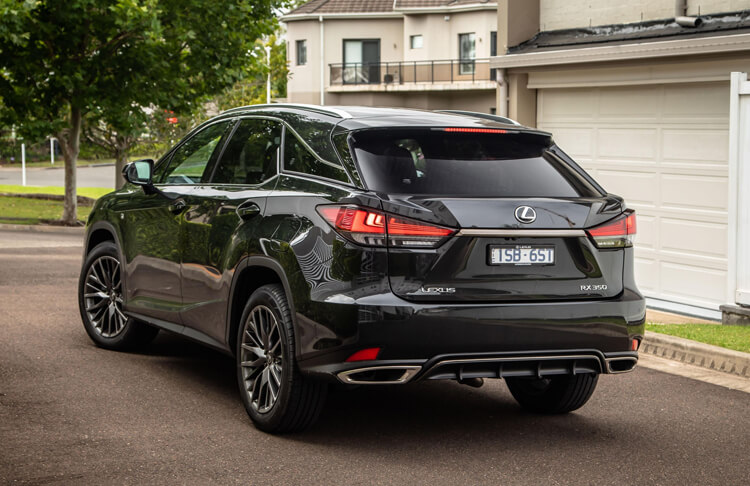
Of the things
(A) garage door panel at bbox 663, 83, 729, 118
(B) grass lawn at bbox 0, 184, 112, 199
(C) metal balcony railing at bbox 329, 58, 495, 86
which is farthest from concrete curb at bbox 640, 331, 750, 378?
(C) metal balcony railing at bbox 329, 58, 495, 86

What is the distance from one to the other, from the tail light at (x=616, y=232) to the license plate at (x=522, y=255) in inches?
11.6

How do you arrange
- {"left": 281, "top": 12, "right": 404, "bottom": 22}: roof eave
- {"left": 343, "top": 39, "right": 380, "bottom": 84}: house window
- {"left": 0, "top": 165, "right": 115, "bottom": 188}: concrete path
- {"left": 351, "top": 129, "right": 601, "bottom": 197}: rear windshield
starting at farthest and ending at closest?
{"left": 343, "top": 39, "right": 380, "bottom": 84}: house window < {"left": 281, "top": 12, "right": 404, "bottom": 22}: roof eave < {"left": 0, "top": 165, "right": 115, "bottom": 188}: concrete path < {"left": 351, "top": 129, "right": 601, "bottom": 197}: rear windshield

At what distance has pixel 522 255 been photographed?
5922mm

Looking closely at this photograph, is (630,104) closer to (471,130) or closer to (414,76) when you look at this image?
(471,130)

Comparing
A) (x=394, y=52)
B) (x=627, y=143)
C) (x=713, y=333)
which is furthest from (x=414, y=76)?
(x=713, y=333)

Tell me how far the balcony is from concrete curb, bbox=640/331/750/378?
39564 millimetres

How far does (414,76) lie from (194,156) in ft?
145

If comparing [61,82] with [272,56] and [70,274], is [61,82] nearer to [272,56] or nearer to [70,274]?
[70,274]

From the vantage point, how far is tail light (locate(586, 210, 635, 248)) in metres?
6.14

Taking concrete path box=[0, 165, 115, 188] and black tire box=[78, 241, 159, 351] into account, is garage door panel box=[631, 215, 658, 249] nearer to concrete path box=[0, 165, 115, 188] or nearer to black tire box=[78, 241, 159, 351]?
black tire box=[78, 241, 159, 351]

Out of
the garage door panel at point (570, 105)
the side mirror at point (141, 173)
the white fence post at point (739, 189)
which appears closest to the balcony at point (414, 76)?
the garage door panel at point (570, 105)

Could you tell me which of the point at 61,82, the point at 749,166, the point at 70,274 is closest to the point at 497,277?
the point at 749,166

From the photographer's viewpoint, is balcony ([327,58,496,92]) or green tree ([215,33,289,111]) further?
green tree ([215,33,289,111])

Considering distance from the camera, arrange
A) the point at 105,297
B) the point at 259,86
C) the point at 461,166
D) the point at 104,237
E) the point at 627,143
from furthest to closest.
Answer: the point at 259,86 < the point at 627,143 < the point at 104,237 < the point at 105,297 < the point at 461,166
